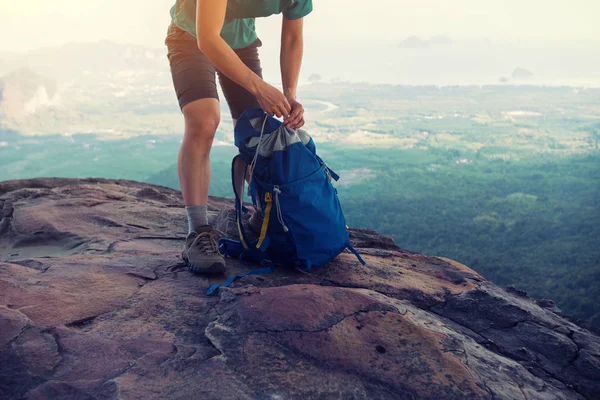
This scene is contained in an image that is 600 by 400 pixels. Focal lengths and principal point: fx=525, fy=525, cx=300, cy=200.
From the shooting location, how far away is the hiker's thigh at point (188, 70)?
338 cm

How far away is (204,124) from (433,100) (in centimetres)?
12530

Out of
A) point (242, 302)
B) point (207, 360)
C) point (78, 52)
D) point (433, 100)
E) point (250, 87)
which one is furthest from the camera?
point (78, 52)

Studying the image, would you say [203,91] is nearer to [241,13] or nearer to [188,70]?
[188,70]

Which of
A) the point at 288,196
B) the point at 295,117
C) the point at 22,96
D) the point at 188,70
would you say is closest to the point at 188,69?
the point at 188,70

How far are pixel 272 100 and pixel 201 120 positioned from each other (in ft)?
1.61

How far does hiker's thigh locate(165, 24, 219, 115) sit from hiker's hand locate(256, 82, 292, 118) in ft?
1.26

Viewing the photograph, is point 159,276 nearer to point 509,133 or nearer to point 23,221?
point 23,221

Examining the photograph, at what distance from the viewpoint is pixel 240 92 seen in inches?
153

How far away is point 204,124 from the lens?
337 cm

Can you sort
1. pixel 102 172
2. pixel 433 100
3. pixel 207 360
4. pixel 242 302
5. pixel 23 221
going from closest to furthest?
pixel 207 360 < pixel 242 302 < pixel 23 221 < pixel 102 172 < pixel 433 100

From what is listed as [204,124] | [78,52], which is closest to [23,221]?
[204,124]

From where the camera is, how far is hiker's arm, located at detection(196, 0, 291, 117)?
3047 mm

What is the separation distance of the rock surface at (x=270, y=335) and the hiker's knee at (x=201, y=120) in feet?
2.90

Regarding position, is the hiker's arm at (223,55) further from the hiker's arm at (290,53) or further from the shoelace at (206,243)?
the shoelace at (206,243)
